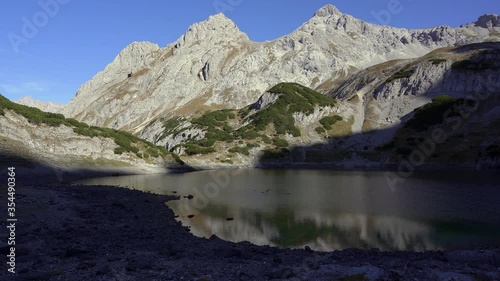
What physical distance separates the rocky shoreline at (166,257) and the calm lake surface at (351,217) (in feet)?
12.9

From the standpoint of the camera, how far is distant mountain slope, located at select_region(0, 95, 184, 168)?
7781cm

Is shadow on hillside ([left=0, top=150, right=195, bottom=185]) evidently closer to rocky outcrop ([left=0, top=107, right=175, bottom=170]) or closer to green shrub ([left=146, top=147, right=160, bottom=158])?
rocky outcrop ([left=0, top=107, right=175, bottom=170])

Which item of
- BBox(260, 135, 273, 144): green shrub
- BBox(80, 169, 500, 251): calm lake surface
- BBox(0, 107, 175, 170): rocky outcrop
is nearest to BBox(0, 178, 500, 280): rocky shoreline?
BBox(80, 169, 500, 251): calm lake surface

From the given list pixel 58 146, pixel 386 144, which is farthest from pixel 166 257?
pixel 386 144

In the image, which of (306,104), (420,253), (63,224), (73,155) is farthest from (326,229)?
(306,104)

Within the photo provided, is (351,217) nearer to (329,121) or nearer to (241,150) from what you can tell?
(241,150)

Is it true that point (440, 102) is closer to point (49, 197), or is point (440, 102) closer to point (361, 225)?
point (361, 225)

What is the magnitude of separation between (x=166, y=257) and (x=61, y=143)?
266ft

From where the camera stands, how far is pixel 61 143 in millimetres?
87062

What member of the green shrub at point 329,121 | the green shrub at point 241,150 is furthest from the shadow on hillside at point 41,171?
the green shrub at point 329,121

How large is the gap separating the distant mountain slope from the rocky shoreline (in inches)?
2085

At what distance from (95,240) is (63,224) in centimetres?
493

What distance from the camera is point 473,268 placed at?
18.5m

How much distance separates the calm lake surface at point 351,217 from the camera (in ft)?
93.5
